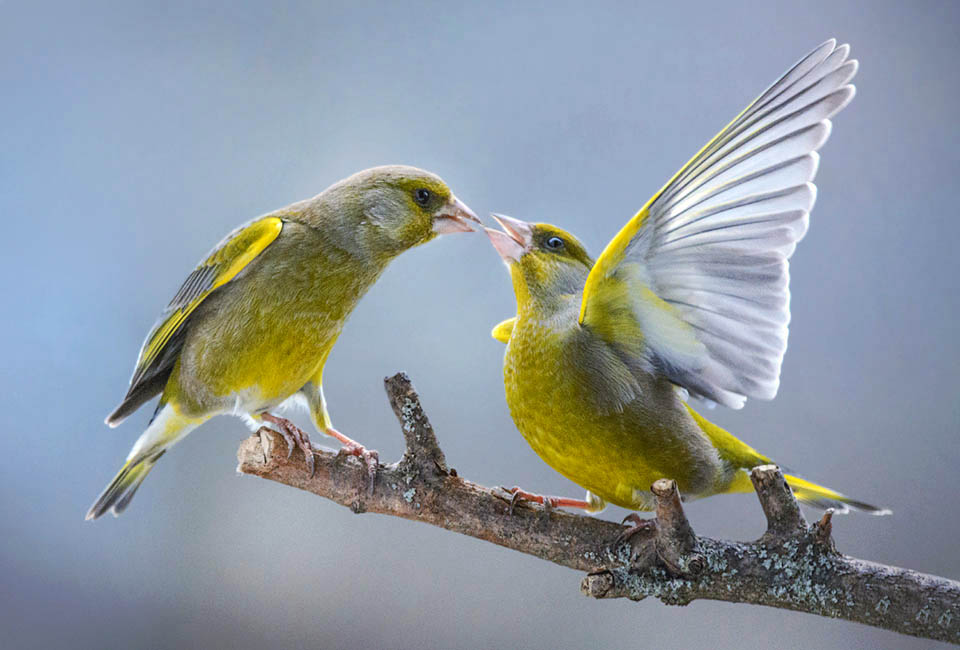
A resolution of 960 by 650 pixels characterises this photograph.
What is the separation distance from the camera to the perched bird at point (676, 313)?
1.17 m

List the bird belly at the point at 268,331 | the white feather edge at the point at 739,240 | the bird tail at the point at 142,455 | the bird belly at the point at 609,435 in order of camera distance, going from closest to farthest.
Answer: the white feather edge at the point at 739,240, the bird belly at the point at 609,435, the bird belly at the point at 268,331, the bird tail at the point at 142,455

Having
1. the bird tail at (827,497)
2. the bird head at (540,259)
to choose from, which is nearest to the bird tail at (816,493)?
the bird tail at (827,497)

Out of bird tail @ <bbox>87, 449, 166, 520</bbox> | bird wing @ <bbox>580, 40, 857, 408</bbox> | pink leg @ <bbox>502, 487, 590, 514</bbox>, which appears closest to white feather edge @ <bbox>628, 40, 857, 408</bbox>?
bird wing @ <bbox>580, 40, 857, 408</bbox>

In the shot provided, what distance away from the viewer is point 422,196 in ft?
4.73

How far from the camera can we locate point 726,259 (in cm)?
125

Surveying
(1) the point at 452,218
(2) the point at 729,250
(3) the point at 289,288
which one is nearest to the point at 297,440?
(3) the point at 289,288

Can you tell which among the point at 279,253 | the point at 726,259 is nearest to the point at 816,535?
the point at 726,259

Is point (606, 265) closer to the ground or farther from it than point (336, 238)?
closer to the ground

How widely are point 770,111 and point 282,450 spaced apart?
3.30 ft

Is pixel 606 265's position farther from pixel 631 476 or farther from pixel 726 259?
pixel 631 476

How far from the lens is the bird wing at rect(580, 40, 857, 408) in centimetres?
115

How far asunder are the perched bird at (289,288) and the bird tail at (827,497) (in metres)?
0.76

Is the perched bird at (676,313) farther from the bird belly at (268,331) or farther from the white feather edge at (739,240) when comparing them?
the bird belly at (268,331)

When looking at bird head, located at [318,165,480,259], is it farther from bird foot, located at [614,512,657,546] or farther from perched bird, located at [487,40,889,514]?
bird foot, located at [614,512,657,546]
